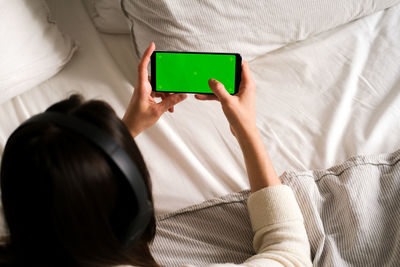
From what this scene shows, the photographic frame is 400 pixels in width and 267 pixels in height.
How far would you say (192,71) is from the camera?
0.81 meters

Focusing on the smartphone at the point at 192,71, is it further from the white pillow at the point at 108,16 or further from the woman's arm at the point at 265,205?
the white pillow at the point at 108,16

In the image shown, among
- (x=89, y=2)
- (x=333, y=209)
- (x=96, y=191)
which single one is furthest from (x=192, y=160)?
(x=89, y=2)

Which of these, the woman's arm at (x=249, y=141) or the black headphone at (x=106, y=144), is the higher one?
the black headphone at (x=106, y=144)

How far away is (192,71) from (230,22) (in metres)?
0.19

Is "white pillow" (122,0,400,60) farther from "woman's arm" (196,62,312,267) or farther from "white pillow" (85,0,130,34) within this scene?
"woman's arm" (196,62,312,267)

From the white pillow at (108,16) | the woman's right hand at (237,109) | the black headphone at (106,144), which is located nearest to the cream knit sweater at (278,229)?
the woman's right hand at (237,109)

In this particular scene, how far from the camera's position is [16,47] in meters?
0.87

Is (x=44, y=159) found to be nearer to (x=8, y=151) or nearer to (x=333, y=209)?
(x=8, y=151)

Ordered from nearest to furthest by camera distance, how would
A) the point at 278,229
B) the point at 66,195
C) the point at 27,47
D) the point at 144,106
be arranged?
the point at 66,195
the point at 278,229
the point at 144,106
the point at 27,47

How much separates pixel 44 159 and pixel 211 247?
42 cm

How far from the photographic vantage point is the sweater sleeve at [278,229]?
610 millimetres

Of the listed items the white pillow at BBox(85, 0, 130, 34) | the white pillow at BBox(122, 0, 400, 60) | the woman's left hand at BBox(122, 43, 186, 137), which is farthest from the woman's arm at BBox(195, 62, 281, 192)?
the white pillow at BBox(85, 0, 130, 34)

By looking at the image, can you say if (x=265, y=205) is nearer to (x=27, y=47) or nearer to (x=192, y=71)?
(x=192, y=71)

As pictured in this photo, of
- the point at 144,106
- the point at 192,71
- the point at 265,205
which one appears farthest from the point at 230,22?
the point at 265,205
